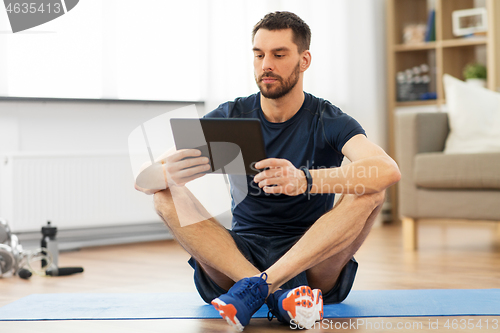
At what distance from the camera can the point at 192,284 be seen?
203 centimetres

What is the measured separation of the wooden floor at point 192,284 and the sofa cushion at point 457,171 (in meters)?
0.32

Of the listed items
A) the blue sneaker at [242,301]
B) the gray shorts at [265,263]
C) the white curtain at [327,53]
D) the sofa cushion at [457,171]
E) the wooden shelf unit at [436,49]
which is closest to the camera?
the blue sneaker at [242,301]

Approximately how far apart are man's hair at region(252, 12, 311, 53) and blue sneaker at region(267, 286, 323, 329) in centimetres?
74

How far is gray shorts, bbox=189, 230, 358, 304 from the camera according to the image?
160 centimetres

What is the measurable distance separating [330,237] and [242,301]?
0.96 feet

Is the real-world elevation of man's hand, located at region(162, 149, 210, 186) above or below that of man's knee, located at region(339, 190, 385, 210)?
above

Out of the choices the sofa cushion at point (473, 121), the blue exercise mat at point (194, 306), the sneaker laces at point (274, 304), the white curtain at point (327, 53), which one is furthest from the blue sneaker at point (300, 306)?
the white curtain at point (327, 53)

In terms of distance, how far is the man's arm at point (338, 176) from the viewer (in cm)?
142

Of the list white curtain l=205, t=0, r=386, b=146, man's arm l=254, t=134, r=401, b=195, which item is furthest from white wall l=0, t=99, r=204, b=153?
man's arm l=254, t=134, r=401, b=195

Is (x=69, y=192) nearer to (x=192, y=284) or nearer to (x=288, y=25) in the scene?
(x=192, y=284)

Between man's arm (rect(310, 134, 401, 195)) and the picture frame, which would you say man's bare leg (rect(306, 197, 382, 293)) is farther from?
the picture frame

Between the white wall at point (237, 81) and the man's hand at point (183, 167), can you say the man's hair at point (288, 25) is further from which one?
the white wall at point (237, 81)

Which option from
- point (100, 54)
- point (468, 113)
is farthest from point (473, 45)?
point (100, 54)

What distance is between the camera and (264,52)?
1669 millimetres
